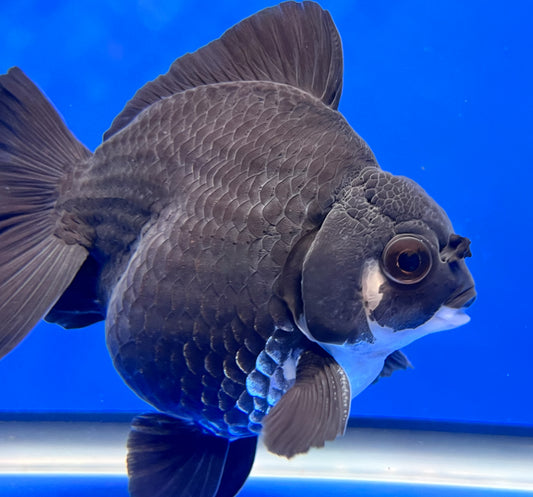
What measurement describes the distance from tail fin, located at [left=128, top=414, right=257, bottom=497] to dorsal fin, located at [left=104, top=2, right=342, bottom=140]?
0.86 m

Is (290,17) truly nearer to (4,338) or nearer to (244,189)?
(244,189)

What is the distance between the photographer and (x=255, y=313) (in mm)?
930

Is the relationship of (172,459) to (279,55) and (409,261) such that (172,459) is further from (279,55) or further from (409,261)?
(279,55)

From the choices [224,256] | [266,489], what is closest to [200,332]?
[224,256]

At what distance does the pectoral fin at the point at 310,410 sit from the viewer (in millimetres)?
800

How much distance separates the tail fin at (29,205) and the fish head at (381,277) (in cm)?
66

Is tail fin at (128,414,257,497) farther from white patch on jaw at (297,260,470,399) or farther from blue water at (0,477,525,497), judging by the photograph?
blue water at (0,477,525,497)

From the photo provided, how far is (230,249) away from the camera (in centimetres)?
95

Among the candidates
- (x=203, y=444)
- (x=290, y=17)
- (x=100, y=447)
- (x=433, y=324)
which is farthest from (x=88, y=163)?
(x=100, y=447)

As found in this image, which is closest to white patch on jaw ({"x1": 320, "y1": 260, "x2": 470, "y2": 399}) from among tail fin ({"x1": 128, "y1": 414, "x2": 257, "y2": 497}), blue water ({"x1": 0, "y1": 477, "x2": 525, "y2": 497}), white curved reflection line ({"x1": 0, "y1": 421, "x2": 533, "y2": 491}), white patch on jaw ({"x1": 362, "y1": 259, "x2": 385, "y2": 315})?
white patch on jaw ({"x1": 362, "y1": 259, "x2": 385, "y2": 315})

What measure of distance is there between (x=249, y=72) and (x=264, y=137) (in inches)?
10.6

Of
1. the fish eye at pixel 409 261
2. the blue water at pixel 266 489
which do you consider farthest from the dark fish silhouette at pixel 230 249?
the blue water at pixel 266 489

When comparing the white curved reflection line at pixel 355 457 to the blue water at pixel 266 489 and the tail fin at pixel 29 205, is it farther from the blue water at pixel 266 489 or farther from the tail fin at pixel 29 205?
the tail fin at pixel 29 205

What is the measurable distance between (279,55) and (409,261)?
63 centimetres
